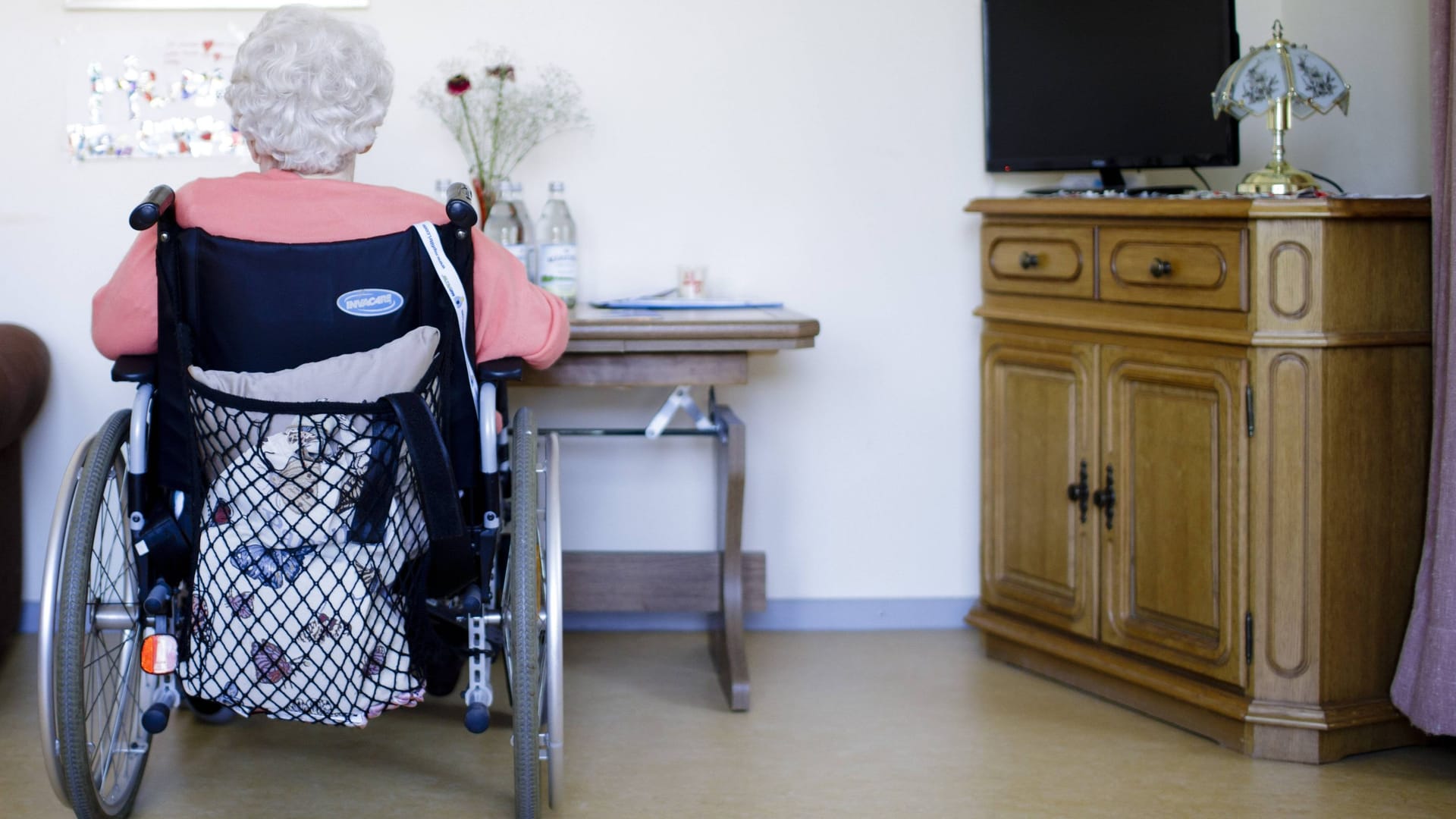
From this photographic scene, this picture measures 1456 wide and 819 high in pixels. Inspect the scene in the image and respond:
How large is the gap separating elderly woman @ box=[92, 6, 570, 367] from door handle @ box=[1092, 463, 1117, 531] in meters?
1.21

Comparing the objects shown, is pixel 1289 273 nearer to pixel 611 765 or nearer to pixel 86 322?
pixel 611 765

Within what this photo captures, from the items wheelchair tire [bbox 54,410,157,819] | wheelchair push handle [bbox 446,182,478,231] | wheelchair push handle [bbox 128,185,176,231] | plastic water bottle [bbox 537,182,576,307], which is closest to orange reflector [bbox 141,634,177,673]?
wheelchair tire [bbox 54,410,157,819]

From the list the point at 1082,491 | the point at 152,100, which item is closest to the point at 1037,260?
the point at 1082,491

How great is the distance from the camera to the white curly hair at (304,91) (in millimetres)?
2131

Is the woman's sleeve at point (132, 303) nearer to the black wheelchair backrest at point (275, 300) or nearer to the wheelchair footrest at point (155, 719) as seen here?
the black wheelchair backrest at point (275, 300)

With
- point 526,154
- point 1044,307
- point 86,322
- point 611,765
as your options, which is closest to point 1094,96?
point 1044,307

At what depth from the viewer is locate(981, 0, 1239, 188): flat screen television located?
2.93 meters

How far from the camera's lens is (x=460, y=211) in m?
2.01

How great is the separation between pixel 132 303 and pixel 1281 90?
6.68 feet

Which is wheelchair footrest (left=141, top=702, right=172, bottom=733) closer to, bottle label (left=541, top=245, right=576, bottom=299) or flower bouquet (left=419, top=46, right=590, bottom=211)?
bottle label (left=541, top=245, right=576, bottom=299)

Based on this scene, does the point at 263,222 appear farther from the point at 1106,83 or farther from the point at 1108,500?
the point at 1106,83

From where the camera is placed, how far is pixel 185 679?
6.61 ft

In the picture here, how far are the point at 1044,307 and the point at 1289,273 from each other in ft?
2.08

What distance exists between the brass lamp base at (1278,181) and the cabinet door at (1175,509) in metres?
0.32
